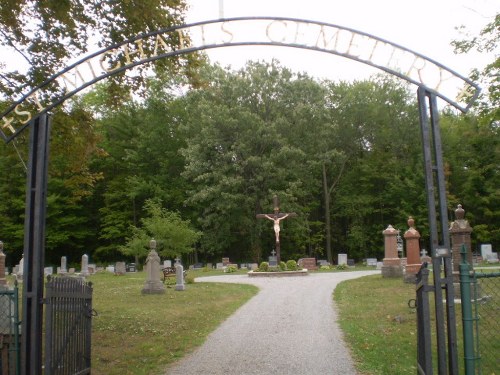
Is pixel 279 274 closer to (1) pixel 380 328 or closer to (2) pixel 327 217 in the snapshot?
(1) pixel 380 328

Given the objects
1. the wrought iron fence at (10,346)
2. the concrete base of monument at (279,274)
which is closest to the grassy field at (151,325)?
the wrought iron fence at (10,346)

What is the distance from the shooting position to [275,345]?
8602 millimetres

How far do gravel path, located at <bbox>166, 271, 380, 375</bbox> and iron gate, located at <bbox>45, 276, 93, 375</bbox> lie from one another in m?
1.32

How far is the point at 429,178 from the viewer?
17.2 ft

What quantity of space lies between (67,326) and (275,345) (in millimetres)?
3909

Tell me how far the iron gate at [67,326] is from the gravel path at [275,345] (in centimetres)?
132

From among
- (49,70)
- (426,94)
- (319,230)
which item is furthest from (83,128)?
(319,230)

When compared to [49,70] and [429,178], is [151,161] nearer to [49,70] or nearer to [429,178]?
[49,70]

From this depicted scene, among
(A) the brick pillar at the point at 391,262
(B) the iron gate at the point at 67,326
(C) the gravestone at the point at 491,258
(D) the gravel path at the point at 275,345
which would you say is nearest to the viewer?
(B) the iron gate at the point at 67,326

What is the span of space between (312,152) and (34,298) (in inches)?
1425

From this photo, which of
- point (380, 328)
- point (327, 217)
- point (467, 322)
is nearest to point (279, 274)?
point (380, 328)

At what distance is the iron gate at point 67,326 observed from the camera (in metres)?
5.20

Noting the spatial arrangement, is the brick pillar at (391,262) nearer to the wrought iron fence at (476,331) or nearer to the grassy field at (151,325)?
the grassy field at (151,325)

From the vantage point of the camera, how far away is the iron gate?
5199mm
